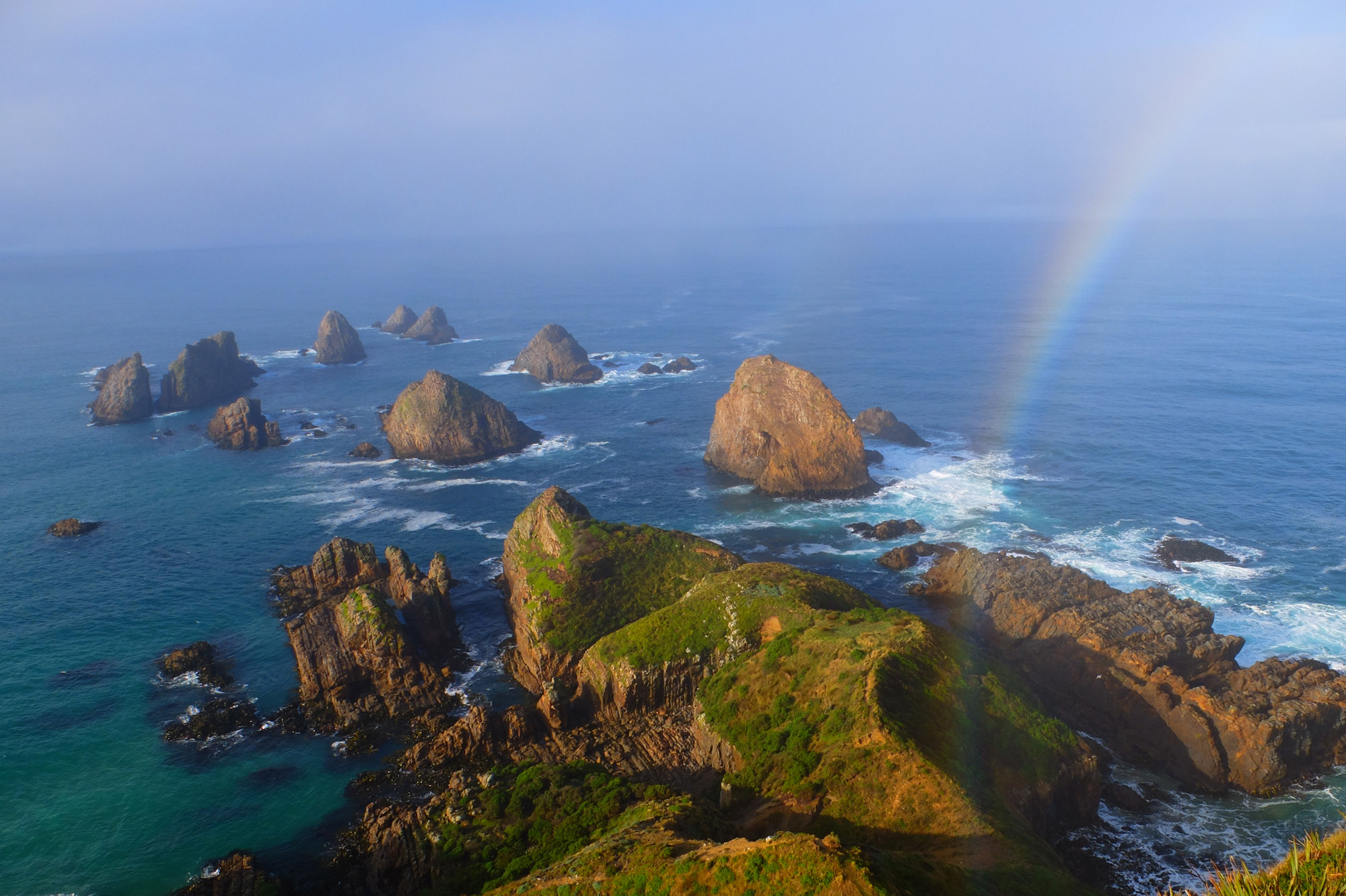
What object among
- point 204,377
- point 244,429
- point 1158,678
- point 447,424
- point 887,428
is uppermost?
point 204,377

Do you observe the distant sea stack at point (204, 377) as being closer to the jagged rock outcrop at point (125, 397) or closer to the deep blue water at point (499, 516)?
the jagged rock outcrop at point (125, 397)

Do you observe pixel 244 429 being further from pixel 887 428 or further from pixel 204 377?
pixel 887 428

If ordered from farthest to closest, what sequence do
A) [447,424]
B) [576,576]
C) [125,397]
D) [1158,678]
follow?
[125,397], [447,424], [576,576], [1158,678]

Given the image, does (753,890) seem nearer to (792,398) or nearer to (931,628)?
(931,628)

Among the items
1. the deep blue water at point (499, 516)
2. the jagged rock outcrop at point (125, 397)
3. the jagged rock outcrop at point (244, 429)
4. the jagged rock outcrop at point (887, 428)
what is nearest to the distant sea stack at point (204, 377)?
the jagged rock outcrop at point (125, 397)

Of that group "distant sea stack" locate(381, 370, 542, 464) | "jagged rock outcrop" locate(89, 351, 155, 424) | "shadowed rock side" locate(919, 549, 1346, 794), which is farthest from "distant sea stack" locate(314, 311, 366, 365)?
"shadowed rock side" locate(919, 549, 1346, 794)

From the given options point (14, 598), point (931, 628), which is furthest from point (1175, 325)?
point (14, 598)

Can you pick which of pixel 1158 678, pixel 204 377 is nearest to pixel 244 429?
pixel 204 377
